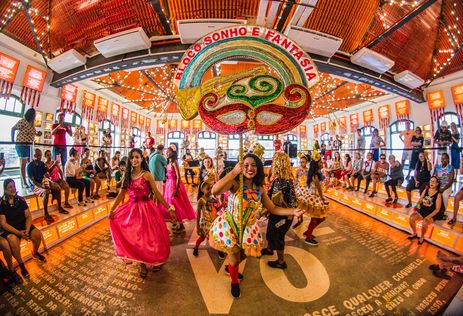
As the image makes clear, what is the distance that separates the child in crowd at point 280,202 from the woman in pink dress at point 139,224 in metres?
1.48

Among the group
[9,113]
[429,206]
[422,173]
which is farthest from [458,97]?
[9,113]

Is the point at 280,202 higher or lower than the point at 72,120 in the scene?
lower

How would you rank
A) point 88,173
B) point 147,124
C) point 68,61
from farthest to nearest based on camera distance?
point 147,124 → point 68,61 → point 88,173

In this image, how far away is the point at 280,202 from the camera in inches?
107

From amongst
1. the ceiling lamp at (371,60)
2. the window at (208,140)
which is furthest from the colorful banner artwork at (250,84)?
the window at (208,140)

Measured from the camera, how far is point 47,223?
318cm

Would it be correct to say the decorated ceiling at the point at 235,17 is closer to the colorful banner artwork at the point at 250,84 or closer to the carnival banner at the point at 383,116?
the colorful banner artwork at the point at 250,84

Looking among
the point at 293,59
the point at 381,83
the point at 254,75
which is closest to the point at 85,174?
the point at 254,75

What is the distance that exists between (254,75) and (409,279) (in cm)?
334

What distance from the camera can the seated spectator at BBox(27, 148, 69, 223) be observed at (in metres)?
3.39

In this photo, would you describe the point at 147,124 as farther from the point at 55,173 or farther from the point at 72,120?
the point at 55,173

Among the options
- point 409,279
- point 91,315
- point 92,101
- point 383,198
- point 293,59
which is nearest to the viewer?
point 91,315

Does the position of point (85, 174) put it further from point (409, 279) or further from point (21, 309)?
point (409, 279)

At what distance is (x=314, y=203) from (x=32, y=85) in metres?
10.7
